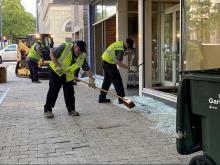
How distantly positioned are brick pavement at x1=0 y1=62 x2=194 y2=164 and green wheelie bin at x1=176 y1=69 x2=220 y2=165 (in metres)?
0.81

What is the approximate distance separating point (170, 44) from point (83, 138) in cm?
637

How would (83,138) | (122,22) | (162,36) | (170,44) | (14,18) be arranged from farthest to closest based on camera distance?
1. (14,18)
2. (122,22)
3. (162,36)
4. (170,44)
5. (83,138)

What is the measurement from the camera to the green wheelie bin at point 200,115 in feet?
13.8

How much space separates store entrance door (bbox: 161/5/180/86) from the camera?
1173cm

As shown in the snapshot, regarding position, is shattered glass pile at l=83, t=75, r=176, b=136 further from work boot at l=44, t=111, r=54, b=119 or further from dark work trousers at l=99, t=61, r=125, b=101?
work boot at l=44, t=111, r=54, b=119

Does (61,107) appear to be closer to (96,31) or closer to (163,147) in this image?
(163,147)

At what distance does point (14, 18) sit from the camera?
2601 inches

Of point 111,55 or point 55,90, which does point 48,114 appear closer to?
point 55,90

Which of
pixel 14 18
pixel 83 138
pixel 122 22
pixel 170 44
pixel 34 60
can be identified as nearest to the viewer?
pixel 83 138

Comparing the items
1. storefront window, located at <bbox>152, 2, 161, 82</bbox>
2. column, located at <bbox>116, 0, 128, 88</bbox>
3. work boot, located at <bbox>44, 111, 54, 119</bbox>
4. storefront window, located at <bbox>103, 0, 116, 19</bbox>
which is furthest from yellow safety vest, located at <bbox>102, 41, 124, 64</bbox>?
storefront window, located at <bbox>103, 0, 116, 19</bbox>

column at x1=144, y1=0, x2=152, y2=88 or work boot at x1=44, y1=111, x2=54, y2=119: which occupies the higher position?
column at x1=144, y1=0, x2=152, y2=88

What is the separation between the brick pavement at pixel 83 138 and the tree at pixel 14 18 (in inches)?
2298

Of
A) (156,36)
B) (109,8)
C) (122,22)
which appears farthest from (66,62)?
(109,8)

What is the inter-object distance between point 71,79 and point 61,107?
1.46 metres
